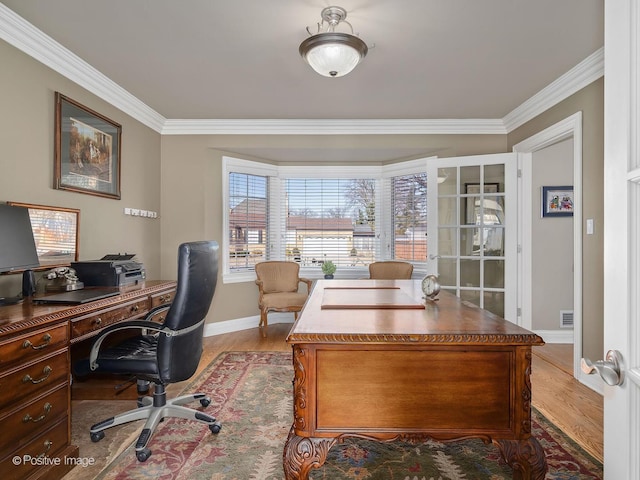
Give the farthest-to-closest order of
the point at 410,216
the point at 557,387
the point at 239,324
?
1. the point at 410,216
2. the point at 239,324
3. the point at 557,387

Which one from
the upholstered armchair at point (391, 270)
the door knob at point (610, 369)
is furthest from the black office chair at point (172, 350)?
the upholstered armchair at point (391, 270)

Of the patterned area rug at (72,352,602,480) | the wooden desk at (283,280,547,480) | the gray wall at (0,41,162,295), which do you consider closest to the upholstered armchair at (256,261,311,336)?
the gray wall at (0,41,162,295)

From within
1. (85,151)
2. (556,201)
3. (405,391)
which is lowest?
(405,391)

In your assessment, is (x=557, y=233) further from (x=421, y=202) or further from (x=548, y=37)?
(x=548, y=37)

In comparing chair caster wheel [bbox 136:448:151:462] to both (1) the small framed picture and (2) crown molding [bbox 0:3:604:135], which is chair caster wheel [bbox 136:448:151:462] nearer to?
Result: (2) crown molding [bbox 0:3:604:135]

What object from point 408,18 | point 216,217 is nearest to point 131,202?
point 216,217

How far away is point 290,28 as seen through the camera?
2449mm

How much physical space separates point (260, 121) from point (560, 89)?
2993mm

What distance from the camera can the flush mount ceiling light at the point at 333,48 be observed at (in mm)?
2205

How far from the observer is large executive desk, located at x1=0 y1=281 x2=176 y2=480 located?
5.07 ft

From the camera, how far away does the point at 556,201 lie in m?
4.12

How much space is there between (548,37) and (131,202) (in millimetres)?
3795

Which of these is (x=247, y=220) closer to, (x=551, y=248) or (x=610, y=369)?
(x=551, y=248)

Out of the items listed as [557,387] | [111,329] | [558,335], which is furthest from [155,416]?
[558,335]
